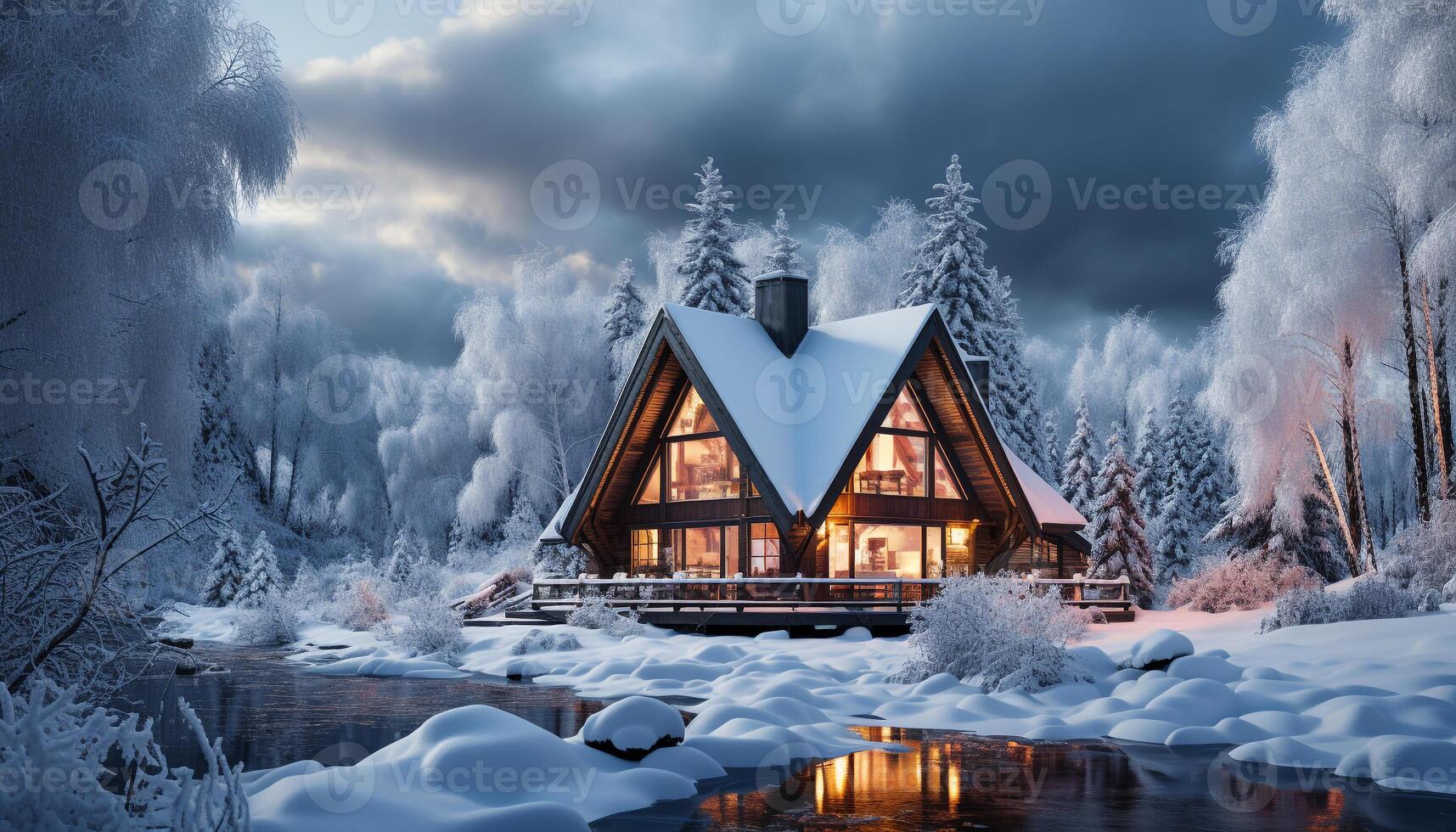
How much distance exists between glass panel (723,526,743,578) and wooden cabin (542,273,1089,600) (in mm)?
42

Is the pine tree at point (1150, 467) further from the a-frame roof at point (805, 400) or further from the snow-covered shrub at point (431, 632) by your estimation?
the snow-covered shrub at point (431, 632)

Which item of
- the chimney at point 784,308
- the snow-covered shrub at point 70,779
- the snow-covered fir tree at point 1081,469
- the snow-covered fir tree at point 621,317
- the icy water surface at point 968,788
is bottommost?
the icy water surface at point 968,788

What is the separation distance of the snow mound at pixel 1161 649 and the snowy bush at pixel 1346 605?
3.51 meters

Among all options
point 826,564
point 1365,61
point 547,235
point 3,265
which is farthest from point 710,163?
point 3,265

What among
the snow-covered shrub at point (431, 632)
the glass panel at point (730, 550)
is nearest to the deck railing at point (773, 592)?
the glass panel at point (730, 550)

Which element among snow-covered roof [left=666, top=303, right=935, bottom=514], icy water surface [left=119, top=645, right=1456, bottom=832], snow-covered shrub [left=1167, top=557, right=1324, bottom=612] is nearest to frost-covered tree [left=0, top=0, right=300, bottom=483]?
icy water surface [left=119, top=645, right=1456, bottom=832]

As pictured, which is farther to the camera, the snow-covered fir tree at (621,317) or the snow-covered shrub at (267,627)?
the snow-covered fir tree at (621,317)

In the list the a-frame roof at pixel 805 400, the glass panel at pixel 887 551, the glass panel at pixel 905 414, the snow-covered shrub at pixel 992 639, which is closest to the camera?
the snow-covered shrub at pixel 992 639

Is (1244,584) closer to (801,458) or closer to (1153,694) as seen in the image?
(801,458)

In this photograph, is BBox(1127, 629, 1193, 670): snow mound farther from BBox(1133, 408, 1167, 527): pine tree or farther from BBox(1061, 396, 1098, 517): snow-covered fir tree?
BBox(1133, 408, 1167, 527): pine tree

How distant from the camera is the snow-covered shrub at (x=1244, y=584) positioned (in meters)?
23.1

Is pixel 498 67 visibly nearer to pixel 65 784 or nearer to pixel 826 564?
pixel 826 564

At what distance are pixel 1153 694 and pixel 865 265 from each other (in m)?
27.7

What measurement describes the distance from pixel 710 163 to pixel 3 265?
2879 cm
